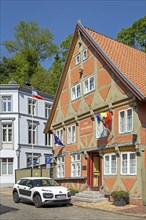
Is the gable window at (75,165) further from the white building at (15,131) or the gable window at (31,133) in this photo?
the gable window at (31,133)

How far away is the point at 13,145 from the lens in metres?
41.9

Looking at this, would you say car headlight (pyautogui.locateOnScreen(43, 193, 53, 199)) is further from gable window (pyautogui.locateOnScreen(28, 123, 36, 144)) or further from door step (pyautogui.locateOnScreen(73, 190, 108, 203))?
gable window (pyautogui.locateOnScreen(28, 123, 36, 144))

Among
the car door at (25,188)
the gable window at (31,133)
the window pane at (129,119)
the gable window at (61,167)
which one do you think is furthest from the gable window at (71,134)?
the gable window at (31,133)

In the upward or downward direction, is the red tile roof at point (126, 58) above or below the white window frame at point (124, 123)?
above

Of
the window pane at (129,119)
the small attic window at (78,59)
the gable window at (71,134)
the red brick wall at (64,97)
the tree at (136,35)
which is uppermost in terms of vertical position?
the tree at (136,35)

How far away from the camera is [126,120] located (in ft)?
68.9

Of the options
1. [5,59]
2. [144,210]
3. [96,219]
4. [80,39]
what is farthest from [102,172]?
[5,59]

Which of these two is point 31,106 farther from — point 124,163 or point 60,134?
point 124,163

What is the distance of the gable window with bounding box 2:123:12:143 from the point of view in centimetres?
4222

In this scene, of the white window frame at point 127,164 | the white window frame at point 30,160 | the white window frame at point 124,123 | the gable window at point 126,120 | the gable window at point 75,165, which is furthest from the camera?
the white window frame at point 30,160

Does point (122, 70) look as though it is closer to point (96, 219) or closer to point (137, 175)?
point (137, 175)

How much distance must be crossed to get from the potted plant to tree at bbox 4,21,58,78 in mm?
42797

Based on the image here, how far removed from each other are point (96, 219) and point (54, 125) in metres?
14.7

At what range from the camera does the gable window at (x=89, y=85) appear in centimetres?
2467
